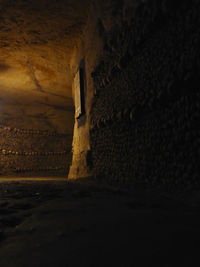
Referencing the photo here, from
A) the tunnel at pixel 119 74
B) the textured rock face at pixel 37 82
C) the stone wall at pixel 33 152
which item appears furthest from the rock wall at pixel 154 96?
the stone wall at pixel 33 152

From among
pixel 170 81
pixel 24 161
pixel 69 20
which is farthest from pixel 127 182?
pixel 24 161

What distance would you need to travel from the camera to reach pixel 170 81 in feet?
7.18

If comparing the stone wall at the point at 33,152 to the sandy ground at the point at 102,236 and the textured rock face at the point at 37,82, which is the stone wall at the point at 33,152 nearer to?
the textured rock face at the point at 37,82

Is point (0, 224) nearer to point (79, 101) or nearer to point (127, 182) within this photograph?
point (127, 182)

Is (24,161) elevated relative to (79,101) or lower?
lower

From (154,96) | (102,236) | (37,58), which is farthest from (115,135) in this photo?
(37,58)

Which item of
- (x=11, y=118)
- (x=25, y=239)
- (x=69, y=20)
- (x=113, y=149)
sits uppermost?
(x=69, y=20)

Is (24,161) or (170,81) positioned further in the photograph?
(24,161)

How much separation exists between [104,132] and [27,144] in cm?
633

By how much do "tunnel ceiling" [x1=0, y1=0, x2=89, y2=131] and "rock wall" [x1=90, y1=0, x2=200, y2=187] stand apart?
1.66 m

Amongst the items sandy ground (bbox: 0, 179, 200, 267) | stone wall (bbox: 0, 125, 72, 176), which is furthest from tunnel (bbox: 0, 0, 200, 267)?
stone wall (bbox: 0, 125, 72, 176)

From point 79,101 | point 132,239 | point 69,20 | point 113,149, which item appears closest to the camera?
point 132,239

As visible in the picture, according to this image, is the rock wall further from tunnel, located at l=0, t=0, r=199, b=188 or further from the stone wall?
the stone wall

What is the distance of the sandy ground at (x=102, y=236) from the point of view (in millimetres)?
834
